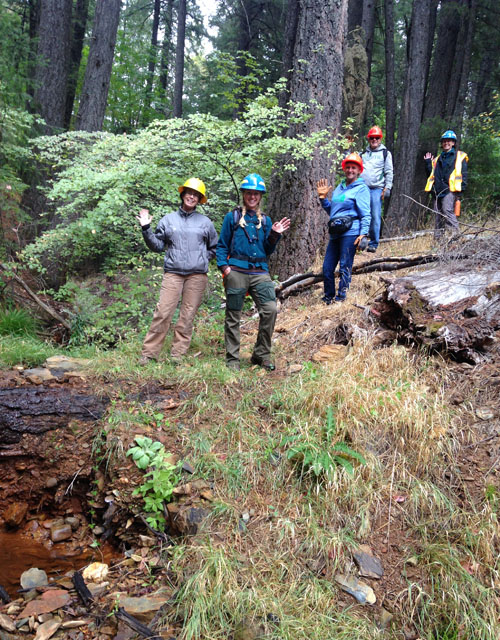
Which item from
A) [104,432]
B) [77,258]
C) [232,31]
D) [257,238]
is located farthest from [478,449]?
[232,31]

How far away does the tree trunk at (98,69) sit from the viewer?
9.38 metres

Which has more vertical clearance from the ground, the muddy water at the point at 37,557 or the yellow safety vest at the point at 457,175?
the yellow safety vest at the point at 457,175

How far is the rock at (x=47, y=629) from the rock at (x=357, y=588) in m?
1.83

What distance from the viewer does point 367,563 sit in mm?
3160

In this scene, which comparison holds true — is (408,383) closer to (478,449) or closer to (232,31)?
(478,449)

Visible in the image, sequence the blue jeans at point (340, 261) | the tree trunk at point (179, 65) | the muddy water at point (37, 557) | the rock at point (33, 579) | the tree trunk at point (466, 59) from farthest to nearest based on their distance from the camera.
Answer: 1. the tree trunk at point (179, 65)
2. the tree trunk at point (466, 59)
3. the blue jeans at point (340, 261)
4. the muddy water at point (37, 557)
5. the rock at point (33, 579)

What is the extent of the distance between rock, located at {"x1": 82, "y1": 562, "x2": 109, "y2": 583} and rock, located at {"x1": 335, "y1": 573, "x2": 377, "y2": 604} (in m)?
1.70

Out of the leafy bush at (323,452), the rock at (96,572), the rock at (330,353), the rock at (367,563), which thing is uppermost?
the rock at (330,353)

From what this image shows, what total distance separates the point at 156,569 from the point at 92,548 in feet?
2.54

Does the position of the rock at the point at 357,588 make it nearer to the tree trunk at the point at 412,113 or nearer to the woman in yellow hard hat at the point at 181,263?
the woman in yellow hard hat at the point at 181,263

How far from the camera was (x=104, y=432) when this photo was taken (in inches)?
165

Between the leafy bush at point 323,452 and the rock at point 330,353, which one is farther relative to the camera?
the rock at point 330,353

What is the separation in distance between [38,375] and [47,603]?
255 centimetres

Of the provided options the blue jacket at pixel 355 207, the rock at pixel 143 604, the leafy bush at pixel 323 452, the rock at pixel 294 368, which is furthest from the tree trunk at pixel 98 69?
the rock at pixel 143 604
